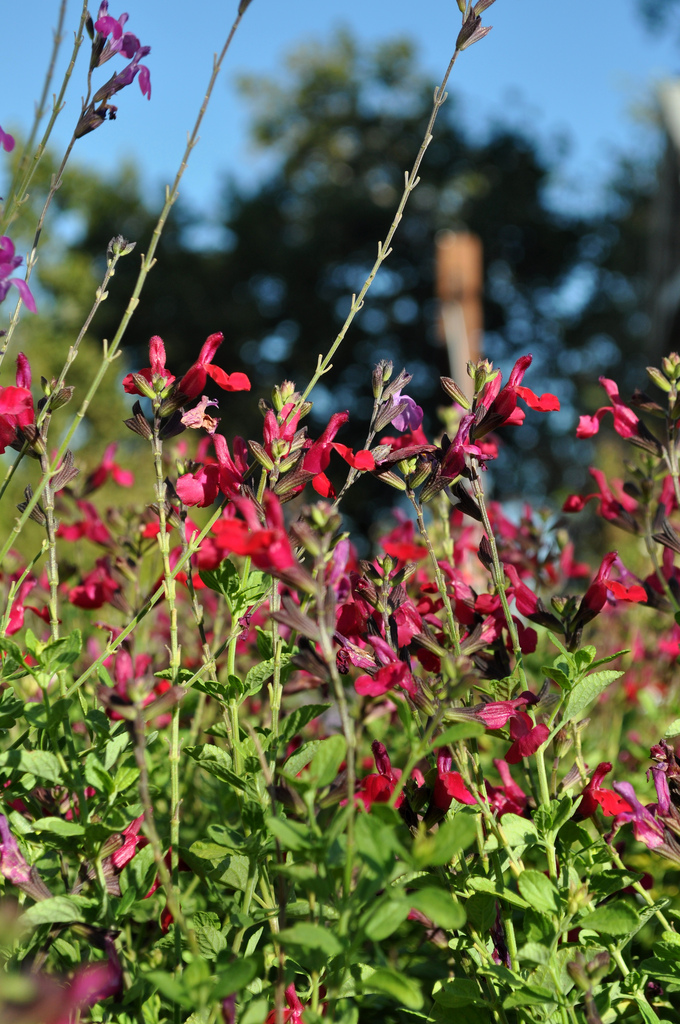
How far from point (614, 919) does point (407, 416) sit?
631 mm

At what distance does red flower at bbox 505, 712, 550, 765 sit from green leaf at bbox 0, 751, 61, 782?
0.48 meters

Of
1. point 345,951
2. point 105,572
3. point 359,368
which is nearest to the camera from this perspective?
point 345,951

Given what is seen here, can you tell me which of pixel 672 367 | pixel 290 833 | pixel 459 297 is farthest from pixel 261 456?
pixel 459 297

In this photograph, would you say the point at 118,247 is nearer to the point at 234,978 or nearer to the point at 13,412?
the point at 13,412

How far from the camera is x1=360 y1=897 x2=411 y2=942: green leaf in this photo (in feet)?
2.06

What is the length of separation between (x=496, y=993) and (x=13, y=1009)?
547 mm

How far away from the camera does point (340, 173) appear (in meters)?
22.9

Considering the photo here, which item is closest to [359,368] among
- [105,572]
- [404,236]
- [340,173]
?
[404,236]

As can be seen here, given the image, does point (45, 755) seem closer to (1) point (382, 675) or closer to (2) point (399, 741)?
(1) point (382, 675)

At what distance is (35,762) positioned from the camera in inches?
33.4

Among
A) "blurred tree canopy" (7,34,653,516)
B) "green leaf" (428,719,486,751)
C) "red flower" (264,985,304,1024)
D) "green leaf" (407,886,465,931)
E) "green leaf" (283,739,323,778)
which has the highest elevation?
"green leaf" (428,719,486,751)

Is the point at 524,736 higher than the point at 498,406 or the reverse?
the reverse

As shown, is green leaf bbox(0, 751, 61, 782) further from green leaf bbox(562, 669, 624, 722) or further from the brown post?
the brown post

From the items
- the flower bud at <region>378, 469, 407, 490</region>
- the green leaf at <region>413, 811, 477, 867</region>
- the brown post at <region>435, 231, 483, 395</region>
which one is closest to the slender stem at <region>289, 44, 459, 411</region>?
the flower bud at <region>378, 469, 407, 490</region>
